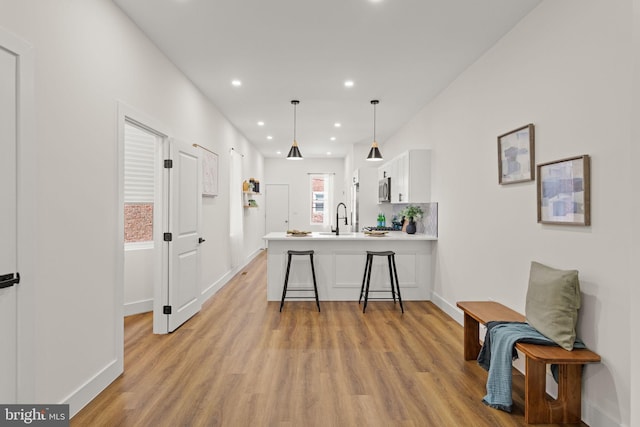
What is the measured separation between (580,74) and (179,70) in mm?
3745

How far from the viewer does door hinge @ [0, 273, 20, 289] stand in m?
1.65

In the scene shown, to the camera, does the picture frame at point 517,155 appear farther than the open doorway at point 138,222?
No

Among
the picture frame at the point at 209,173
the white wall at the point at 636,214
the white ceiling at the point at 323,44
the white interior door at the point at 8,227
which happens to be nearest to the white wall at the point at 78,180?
the white interior door at the point at 8,227

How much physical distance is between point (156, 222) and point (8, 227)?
197 centimetres

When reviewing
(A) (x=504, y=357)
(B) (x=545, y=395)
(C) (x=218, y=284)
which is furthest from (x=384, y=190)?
(B) (x=545, y=395)

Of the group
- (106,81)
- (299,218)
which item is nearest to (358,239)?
(106,81)

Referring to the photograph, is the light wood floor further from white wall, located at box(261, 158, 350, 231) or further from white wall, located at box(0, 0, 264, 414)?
white wall, located at box(261, 158, 350, 231)

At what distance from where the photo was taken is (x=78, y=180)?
88.4 inches

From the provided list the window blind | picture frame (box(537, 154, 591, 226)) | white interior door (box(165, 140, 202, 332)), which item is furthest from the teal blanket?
the window blind

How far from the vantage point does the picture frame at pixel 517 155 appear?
2645mm

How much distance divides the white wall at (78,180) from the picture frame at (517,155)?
3.21 metres

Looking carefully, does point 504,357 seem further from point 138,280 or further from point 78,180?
point 138,280

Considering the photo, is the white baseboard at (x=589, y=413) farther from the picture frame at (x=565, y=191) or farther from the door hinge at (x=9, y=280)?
the door hinge at (x=9, y=280)

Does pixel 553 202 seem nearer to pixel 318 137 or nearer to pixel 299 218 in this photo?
pixel 318 137
